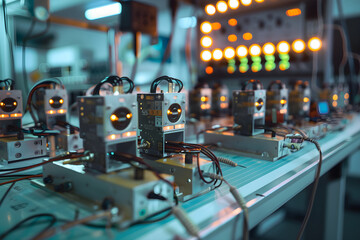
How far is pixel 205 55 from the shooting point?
3.45 m

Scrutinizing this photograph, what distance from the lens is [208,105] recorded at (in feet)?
8.14

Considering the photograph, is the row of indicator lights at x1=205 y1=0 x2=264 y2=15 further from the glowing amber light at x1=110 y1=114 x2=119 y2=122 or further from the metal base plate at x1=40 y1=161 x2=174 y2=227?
the metal base plate at x1=40 y1=161 x2=174 y2=227

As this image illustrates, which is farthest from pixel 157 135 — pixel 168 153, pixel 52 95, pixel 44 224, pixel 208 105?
pixel 208 105

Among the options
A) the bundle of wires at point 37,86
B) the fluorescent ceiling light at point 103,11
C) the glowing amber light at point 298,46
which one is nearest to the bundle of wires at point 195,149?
the bundle of wires at point 37,86

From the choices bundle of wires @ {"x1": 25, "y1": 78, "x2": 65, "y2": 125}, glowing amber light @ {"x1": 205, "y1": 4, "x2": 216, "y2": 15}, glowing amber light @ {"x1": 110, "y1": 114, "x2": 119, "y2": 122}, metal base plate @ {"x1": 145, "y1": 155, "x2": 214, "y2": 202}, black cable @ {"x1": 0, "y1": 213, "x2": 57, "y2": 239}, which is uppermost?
glowing amber light @ {"x1": 205, "y1": 4, "x2": 216, "y2": 15}

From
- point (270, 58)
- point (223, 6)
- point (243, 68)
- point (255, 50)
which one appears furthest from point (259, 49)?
point (223, 6)

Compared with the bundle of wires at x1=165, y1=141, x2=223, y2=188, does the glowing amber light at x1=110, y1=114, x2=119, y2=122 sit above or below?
above

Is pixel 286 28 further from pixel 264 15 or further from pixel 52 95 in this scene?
pixel 52 95

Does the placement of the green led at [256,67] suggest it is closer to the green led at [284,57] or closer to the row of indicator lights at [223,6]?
the green led at [284,57]

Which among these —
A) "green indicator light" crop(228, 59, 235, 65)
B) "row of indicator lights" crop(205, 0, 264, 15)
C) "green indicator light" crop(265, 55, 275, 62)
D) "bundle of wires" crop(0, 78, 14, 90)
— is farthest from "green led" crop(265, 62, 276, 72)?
"bundle of wires" crop(0, 78, 14, 90)

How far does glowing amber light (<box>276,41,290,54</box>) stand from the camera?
2875 millimetres

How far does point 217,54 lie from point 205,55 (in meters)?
0.16

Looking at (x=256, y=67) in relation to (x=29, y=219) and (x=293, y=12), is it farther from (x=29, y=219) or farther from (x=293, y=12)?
(x=29, y=219)

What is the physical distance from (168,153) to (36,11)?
5.68 ft
